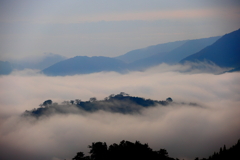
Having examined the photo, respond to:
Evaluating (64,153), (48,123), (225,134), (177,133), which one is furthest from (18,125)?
(225,134)

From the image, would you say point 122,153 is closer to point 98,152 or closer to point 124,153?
point 124,153

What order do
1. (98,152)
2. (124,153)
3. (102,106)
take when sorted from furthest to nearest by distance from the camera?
(102,106)
(98,152)
(124,153)

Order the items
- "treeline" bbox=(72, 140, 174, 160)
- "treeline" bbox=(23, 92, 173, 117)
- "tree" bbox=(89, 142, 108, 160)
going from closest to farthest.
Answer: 1. "treeline" bbox=(72, 140, 174, 160)
2. "tree" bbox=(89, 142, 108, 160)
3. "treeline" bbox=(23, 92, 173, 117)

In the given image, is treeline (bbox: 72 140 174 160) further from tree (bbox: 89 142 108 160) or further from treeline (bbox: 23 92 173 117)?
treeline (bbox: 23 92 173 117)

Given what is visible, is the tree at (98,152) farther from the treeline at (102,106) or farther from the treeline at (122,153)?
the treeline at (102,106)

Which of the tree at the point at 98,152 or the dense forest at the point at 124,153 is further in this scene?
the tree at the point at 98,152

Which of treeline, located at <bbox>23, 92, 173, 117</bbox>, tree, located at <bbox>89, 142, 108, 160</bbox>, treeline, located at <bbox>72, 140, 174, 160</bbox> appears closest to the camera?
treeline, located at <bbox>72, 140, 174, 160</bbox>

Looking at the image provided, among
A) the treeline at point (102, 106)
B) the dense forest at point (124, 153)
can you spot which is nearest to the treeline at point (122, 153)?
the dense forest at point (124, 153)

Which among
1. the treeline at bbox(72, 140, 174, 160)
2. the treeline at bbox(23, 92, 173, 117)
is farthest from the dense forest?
the treeline at bbox(23, 92, 173, 117)

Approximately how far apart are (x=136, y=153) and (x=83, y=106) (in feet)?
358

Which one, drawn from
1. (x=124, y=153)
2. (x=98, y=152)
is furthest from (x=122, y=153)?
(x=98, y=152)

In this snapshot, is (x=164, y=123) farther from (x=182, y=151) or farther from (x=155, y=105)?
(x=182, y=151)

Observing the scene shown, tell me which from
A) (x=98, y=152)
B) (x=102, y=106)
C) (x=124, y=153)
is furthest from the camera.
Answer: (x=102, y=106)

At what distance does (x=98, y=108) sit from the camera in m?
160
